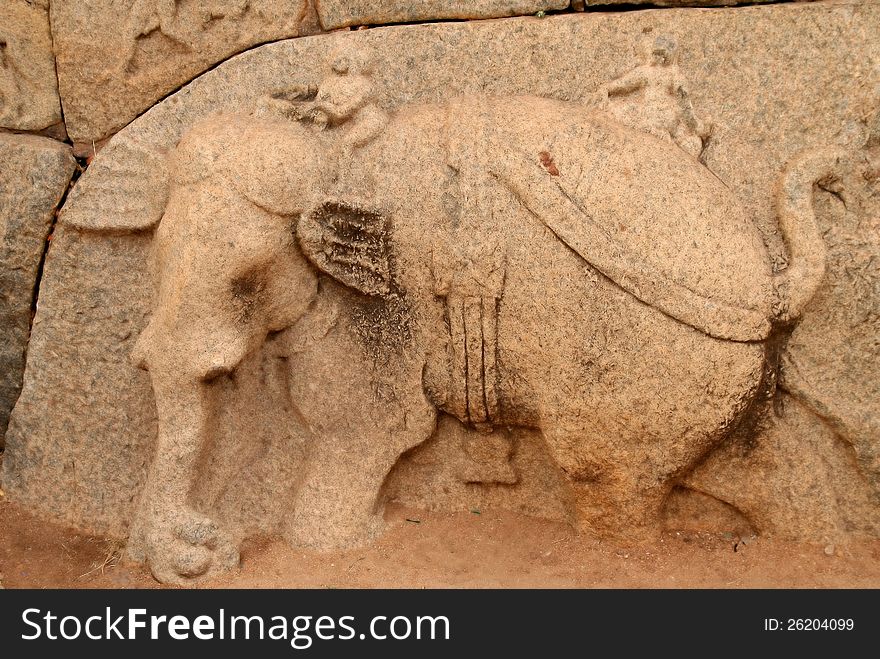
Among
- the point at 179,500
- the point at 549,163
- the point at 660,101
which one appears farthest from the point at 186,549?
the point at 660,101

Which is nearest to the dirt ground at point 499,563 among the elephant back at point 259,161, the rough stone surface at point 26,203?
the rough stone surface at point 26,203

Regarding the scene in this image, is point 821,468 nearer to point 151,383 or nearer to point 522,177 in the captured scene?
point 522,177

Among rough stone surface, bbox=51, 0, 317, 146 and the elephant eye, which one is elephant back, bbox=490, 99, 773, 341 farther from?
rough stone surface, bbox=51, 0, 317, 146

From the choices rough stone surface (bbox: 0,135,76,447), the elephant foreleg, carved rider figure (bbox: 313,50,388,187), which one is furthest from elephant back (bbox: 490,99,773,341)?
rough stone surface (bbox: 0,135,76,447)

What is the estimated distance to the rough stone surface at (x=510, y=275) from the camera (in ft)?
8.77

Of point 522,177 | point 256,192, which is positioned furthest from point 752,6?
point 256,192

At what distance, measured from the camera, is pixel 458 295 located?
2764 mm

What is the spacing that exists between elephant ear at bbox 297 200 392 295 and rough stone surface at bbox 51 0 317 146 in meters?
0.70

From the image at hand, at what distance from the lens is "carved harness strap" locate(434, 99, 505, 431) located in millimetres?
2707

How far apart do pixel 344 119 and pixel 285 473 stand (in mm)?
1150

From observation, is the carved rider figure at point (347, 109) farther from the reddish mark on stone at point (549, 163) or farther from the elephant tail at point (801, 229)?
the elephant tail at point (801, 229)

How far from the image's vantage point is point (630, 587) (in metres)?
2.80

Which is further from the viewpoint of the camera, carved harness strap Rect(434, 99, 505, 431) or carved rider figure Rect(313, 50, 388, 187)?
carved rider figure Rect(313, 50, 388, 187)

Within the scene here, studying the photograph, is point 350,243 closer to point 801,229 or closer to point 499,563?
point 499,563
